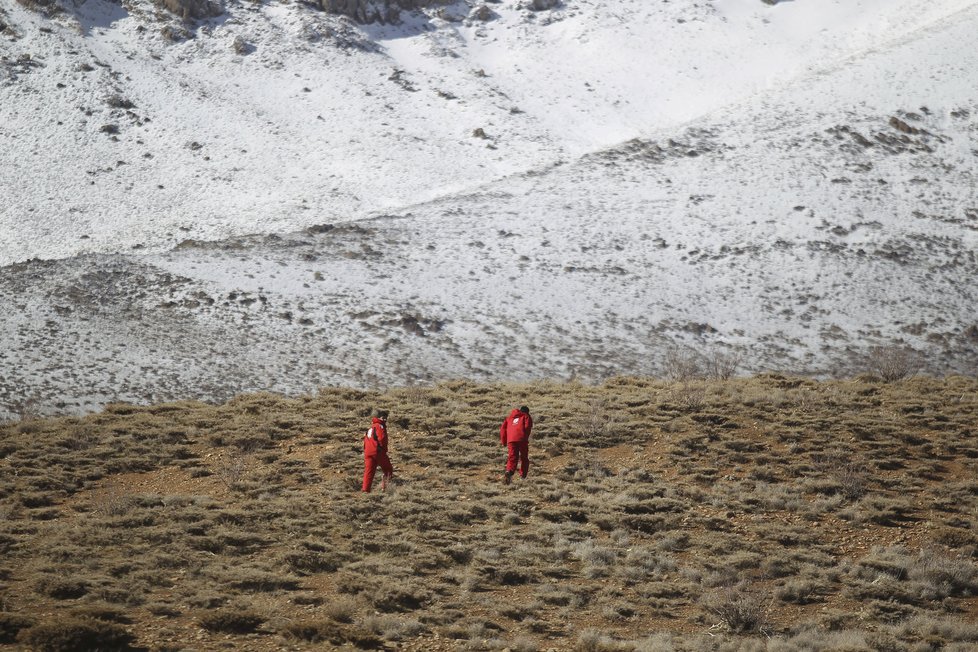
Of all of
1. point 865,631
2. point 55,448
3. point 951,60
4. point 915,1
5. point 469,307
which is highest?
point 915,1

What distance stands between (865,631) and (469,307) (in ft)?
71.2

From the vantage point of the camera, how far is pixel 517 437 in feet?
48.9

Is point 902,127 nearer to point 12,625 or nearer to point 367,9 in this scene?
point 367,9

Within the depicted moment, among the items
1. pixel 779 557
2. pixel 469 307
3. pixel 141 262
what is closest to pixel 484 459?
pixel 779 557

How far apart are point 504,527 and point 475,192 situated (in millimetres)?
29880

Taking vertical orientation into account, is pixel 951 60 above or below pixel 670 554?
above

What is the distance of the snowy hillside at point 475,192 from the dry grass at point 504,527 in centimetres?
659

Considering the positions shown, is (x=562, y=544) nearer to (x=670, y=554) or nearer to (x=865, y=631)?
(x=670, y=554)

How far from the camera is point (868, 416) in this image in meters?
19.2

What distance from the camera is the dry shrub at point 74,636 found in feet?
25.7

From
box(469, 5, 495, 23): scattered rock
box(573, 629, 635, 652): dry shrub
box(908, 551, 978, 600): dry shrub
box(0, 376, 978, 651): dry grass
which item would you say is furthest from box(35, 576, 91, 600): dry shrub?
box(469, 5, 495, 23): scattered rock

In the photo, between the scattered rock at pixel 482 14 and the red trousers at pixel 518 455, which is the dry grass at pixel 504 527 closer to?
the red trousers at pixel 518 455

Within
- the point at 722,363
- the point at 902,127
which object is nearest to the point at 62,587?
the point at 722,363

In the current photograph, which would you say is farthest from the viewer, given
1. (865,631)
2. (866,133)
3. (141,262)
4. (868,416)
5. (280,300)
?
(866,133)
